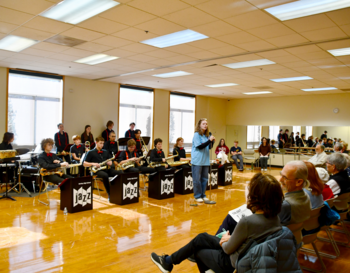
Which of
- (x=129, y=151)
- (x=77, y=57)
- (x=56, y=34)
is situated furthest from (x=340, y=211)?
(x=77, y=57)

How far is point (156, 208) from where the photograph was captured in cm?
527

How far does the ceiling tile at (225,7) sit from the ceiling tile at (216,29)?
1.00ft

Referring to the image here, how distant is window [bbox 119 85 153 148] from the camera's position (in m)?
10.2

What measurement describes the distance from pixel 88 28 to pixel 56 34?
69 cm

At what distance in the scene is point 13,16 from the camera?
411 centimetres

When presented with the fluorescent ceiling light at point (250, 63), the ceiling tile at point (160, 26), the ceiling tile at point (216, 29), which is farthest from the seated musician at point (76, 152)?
the ceiling tile at point (216, 29)

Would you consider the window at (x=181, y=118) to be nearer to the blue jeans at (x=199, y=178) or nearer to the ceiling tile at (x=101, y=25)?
the blue jeans at (x=199, y=178)

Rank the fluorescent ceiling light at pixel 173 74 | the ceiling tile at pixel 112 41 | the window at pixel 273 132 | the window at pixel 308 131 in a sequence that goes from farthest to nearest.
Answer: the window at pixel 273 132
the window at pixel 308 131
the fluorescent ceiling light at pixel 173 74
the ceiling tile at pixel 112 41

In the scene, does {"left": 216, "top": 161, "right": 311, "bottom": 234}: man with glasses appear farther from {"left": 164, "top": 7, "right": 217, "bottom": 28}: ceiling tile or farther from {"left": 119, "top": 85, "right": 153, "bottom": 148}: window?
{"left": 119, "top": 85, "right": 153, "bottom": 148}: window

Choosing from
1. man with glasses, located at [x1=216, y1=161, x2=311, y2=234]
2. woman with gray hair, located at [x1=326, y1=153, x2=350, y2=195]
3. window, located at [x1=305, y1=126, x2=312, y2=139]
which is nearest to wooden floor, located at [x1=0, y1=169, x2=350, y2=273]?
woman with gray hair, located at [x1=326, y1=153, x2=350, y2=195]

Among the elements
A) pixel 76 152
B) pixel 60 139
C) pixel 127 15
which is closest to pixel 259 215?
pixel 127 15

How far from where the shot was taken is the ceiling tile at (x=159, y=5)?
11.7 ft

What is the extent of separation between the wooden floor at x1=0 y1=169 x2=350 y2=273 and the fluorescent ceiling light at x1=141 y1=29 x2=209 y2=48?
296 cm

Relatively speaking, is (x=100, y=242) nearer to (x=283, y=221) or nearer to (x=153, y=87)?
(x=283, y=221)
